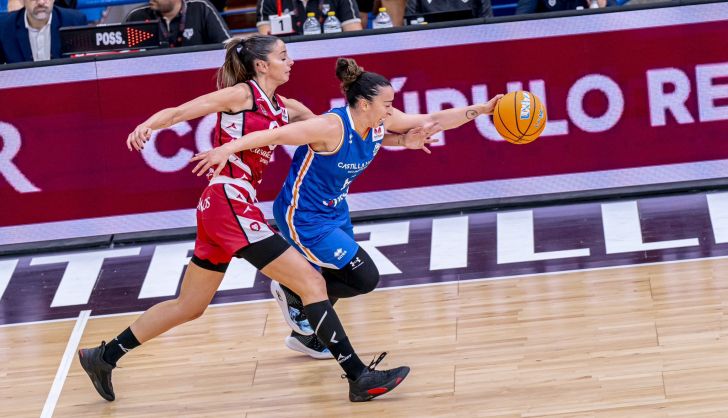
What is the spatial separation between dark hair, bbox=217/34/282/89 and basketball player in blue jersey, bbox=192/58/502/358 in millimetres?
442

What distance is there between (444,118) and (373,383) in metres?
1.76

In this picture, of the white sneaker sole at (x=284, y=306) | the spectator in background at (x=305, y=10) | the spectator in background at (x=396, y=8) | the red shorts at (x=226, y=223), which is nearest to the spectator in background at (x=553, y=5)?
the spectator in background at (x=396, y=8)

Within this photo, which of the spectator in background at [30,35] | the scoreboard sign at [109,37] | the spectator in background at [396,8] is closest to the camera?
the scoreboard sign at [109,37]

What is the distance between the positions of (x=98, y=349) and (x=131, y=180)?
306cm

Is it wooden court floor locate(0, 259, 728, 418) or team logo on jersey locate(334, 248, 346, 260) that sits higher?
team logo on jersey locate(334, 248, 346, 260)

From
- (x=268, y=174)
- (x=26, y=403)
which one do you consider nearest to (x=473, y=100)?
(x=268, y=174)

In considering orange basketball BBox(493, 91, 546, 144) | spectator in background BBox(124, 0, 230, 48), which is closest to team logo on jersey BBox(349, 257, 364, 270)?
orange basketball BBox(493, 91, 546, 144)

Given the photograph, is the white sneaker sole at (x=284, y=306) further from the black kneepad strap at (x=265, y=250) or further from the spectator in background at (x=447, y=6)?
the spectator in background at (x=447, y=6)

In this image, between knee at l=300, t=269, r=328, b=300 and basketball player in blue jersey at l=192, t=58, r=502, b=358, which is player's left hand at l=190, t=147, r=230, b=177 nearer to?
basketball player in blue jersey at l=192, t=58, r=502, b=358

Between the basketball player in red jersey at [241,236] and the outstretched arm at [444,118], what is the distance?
76cm

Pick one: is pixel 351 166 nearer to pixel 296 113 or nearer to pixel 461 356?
pixel 296 113

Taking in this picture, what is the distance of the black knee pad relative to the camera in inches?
268

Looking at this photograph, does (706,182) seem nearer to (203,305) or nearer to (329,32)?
(329,32)

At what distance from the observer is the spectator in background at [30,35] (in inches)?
397
